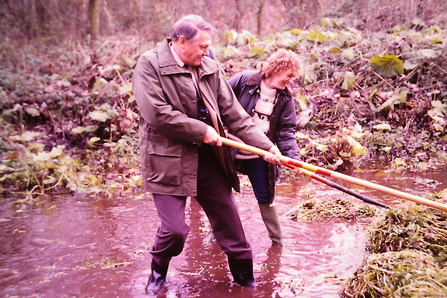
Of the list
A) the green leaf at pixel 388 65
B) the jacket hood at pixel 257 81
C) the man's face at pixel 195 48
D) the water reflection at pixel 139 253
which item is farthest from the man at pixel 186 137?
the green leaf at pixel 388 65

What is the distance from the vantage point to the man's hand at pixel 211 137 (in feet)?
9.52

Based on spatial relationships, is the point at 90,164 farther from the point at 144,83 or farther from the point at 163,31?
the point at 163,31

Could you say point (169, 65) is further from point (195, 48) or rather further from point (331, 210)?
point (331, 210)

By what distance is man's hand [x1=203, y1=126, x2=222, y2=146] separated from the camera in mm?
2902

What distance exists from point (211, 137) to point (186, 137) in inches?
6.5

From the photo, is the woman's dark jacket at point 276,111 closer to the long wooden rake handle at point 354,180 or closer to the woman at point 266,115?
the woman at point 266,115

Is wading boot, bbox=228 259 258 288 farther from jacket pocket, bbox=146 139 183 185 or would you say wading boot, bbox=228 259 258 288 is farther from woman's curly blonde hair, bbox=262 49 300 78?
woman's curly blonde hair, bbox=262 49 300 78

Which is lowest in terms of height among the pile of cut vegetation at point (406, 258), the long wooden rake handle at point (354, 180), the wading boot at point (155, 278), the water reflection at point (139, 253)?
the water reflection at point (139, 253)

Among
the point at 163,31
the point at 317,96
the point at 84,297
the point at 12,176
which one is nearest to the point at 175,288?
the point at 84,297

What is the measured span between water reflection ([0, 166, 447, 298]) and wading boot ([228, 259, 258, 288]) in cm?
6

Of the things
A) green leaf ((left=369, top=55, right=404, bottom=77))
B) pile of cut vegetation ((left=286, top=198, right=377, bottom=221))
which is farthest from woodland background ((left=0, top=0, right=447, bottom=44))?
pile of cut vegetation ((left=286, top=198, right=377, bottom=221))

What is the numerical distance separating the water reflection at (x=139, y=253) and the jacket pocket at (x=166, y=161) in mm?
935

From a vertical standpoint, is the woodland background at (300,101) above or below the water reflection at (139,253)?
above

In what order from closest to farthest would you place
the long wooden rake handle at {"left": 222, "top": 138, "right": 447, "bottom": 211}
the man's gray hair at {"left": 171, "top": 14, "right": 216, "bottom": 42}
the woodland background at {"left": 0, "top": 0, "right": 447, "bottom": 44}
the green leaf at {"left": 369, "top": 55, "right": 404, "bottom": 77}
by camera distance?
the man's gray hair at {"left": 171, "top": 14, "right": 216, "bottom": 42}
the long wooden rake handle at {"left": 222, "top": 138, "right": 447, "bottom": 211}
the green leaf at {"left": 369, "top": 55, "right": 404, "bottom": 77}
the woodland background at {"left": 0, "top": 0, "right": 447, "bottom": 44}
